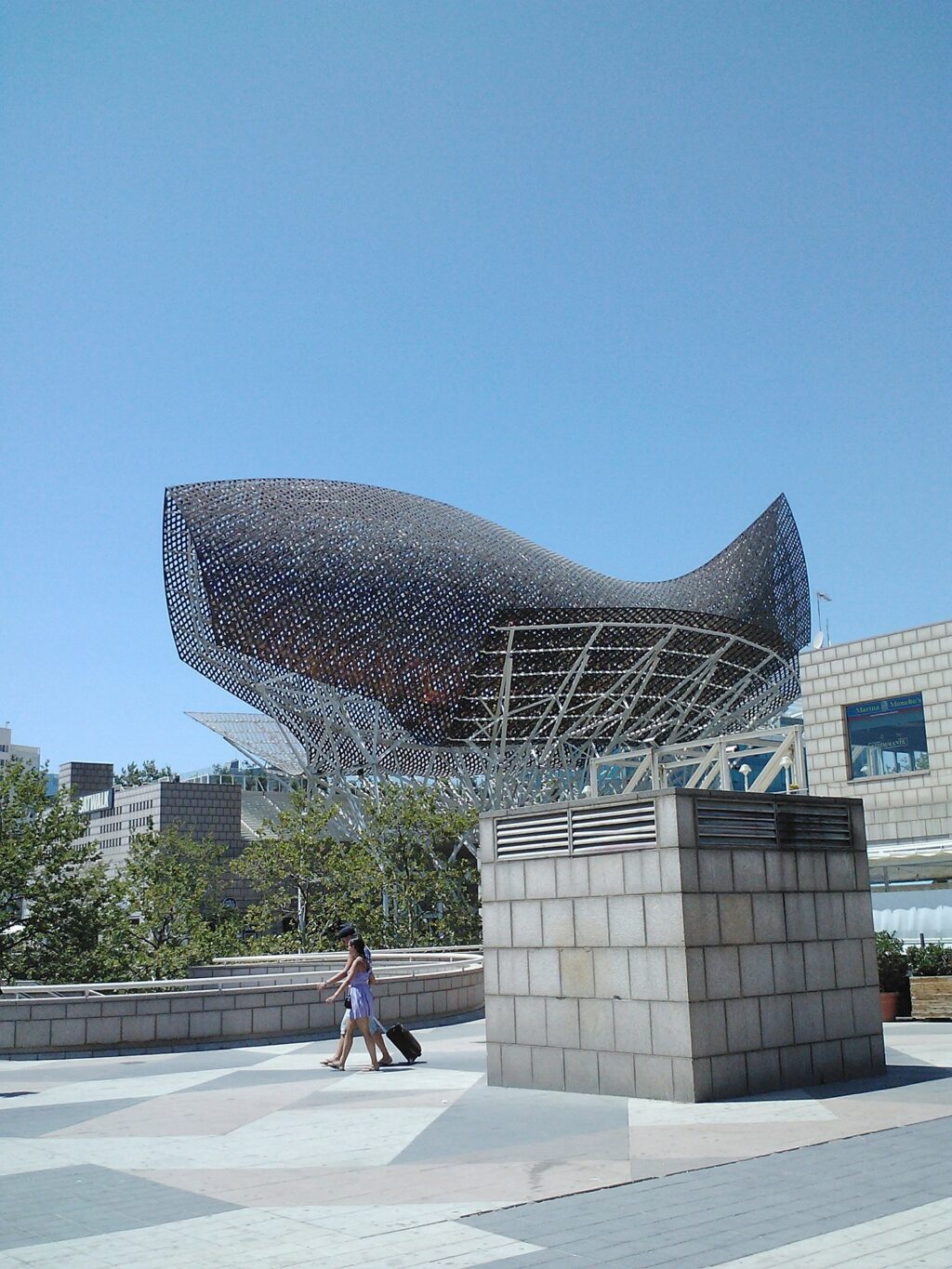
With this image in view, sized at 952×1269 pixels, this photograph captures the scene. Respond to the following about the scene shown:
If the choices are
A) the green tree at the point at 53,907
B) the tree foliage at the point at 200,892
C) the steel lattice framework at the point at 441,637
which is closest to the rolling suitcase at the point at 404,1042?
the tree foliage at the point at 200,892

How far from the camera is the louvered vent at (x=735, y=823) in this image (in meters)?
11.7

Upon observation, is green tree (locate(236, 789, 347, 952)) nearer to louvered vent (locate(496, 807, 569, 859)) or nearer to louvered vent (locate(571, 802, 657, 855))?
louvered vent (locate(496, 807, 569, 859))

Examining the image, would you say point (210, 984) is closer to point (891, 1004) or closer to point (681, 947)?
point (891, 1004)

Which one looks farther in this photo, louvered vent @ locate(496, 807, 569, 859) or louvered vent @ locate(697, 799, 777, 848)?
louvered vent @ locate(496, 807, 569, 859)

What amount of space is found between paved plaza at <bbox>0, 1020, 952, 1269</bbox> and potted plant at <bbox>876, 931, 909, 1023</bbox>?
21.1 feet

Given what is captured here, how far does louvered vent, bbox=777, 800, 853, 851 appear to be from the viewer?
12336mm

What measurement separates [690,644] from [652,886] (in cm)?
4846

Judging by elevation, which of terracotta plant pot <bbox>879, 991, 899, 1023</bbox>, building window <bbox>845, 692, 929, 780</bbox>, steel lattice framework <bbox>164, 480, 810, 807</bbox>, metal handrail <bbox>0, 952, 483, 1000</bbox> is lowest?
terracotta plant pot <bbox>879, 991, 899, 1023</bbox>

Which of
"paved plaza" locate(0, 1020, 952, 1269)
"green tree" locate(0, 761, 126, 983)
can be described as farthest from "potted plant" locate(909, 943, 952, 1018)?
"green tree" locate(0, 761, 126, 983)

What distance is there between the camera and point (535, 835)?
12922 mm

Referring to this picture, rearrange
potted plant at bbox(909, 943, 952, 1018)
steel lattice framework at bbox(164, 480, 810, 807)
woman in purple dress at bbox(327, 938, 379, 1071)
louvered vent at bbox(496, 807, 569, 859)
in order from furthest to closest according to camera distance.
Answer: steel lattice framework at bbox(164, 480, 810, 807)
potted plant at bbox(909, 943, 952, 1018)
woman in purple dress at bbox(327, 938, 379, 1071)
louvered vent at bbox(496, 807, 569, 859)

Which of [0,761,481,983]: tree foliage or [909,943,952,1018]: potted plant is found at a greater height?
[0,761,481,983]: tree foliage

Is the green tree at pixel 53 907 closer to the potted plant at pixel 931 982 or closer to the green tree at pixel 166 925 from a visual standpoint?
the green tree at pixel 166 925

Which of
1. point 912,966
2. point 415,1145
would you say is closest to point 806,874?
point 415,1145
